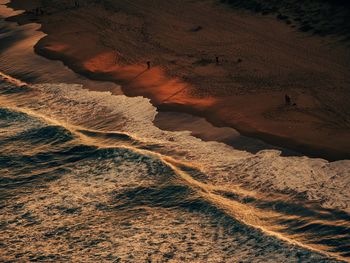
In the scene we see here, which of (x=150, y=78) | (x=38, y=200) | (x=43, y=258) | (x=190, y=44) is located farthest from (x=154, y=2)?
(x=43, y=258)

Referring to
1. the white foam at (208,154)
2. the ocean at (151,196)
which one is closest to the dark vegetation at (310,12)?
the white foam at (208,154)

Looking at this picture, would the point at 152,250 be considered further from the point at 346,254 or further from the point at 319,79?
the point at 319,79

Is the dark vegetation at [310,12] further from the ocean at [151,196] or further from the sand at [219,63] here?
the ocean at [151,196]

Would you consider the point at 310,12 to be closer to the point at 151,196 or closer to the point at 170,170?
the point at 170,170

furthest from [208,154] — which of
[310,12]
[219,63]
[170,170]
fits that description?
[310,12]

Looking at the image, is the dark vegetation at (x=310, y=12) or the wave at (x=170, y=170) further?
the dark vegetation at (x=310, y=12)
